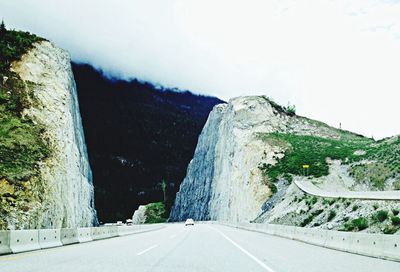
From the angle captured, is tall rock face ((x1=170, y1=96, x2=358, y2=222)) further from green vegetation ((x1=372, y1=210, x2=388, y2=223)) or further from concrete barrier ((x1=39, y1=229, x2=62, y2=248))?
concrete barrier ((x1=39, y1=229, x2=62, y2=248))

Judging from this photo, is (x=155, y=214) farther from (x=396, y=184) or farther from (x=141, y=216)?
(x=396, y=184)

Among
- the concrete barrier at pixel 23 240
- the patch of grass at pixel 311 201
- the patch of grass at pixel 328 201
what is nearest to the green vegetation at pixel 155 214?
the patch of grass at pixel 311 201

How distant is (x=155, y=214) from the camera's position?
421 feet

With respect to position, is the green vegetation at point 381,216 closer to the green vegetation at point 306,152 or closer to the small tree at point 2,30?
the small tree at point 2,30

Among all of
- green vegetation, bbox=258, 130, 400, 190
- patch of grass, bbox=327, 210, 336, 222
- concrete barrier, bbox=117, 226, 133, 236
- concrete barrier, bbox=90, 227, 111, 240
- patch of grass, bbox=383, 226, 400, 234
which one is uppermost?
green vegetation, bbox=258, 130, 400, 190

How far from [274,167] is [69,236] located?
56000mm

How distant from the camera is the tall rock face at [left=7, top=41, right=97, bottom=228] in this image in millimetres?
34281

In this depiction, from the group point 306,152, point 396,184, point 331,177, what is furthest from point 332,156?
point 396,184

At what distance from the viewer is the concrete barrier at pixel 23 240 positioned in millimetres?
14930

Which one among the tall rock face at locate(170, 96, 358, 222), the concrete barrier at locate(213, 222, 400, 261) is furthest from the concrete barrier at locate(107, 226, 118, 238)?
the tall rock face at locate(170, 96, 358, 222)

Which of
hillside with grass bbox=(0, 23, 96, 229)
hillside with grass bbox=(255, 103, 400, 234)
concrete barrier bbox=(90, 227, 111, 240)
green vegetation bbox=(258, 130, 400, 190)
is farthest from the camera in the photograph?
green vegetation bbox=(258, 130, 400, 190)

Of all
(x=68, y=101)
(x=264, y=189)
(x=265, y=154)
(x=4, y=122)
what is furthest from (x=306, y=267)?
(x=265, y=154)

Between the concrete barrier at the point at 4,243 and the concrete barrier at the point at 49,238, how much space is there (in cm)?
260

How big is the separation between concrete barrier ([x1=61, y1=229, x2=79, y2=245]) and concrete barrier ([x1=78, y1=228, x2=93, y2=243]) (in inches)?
22.5
